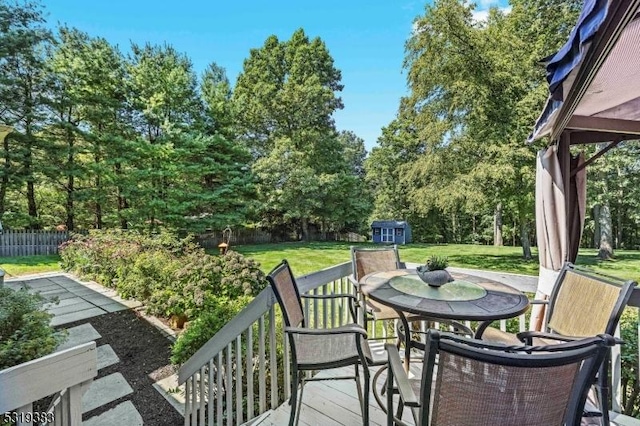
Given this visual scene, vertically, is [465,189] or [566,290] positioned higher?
[465,189]

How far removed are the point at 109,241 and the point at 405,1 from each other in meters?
9.42

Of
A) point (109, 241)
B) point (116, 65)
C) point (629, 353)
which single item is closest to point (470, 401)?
point (629, 353)

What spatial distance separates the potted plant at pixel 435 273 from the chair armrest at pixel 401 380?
2.65 feet

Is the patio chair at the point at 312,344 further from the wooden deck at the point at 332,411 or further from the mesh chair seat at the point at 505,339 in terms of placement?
the mesh chair seat at the point at 505,339

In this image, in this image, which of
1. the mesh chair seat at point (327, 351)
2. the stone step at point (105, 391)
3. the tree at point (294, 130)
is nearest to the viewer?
the mesh chair seat at point (327, 351)

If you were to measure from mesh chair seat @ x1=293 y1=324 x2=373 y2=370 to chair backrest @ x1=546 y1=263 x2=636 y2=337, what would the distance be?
1200 millimetres

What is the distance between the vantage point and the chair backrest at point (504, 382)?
897 millimetres

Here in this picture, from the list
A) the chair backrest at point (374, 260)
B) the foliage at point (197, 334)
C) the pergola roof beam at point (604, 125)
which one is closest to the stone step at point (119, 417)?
the foliage at point (197, 334)

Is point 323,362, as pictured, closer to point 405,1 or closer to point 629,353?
point 629,353

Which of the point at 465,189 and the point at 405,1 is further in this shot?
the point at 465,189

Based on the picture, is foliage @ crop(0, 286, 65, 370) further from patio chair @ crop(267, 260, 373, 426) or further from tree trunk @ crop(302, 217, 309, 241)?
tree trunk @ crop(302, 217, 309, 241)

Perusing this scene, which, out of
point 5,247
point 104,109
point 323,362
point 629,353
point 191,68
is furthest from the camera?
point 191,68

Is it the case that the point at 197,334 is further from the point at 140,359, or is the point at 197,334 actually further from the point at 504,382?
the point at 504,382

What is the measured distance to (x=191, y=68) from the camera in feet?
46.7
